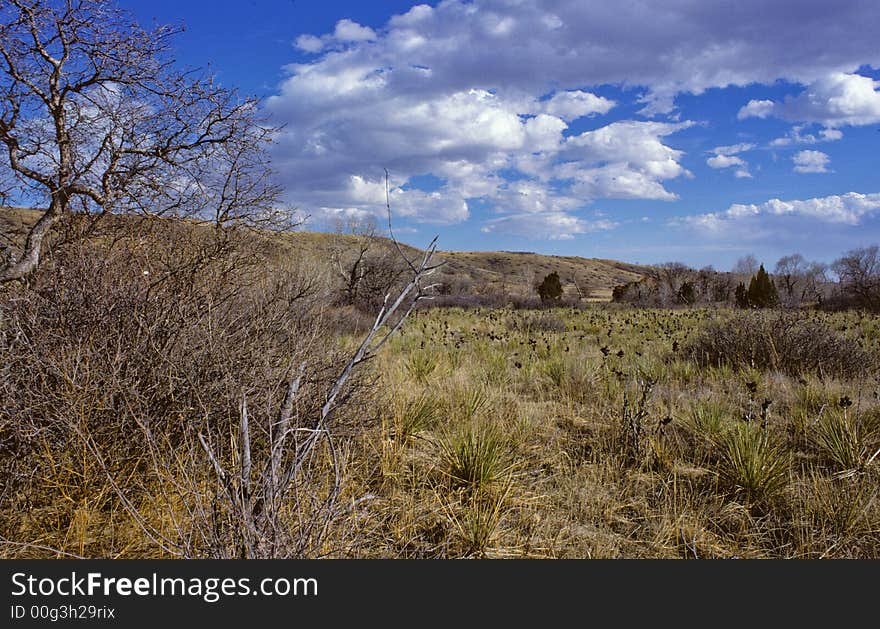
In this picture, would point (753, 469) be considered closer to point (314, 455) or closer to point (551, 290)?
point (314, 455)

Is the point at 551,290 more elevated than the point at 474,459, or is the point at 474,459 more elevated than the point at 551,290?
the point at 551,290

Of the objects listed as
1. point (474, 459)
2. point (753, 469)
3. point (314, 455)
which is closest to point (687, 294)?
point (753, 469)

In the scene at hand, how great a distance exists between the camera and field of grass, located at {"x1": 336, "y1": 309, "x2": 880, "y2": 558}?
3059mm

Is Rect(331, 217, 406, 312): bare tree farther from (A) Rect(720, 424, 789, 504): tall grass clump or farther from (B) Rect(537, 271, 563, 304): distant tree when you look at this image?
(A) Rect(720, 424, 789, 504): tall grass clump

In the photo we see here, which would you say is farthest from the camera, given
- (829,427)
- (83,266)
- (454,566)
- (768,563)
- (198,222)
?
(198,222)

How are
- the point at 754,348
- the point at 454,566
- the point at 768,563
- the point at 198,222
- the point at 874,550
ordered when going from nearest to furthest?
the point at 454,566 < the point at 768,563 < the point at 874,550 < the point at 754,348 < the point at 198,222

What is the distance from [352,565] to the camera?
6.98ft

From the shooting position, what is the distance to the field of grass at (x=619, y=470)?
3.06 metres

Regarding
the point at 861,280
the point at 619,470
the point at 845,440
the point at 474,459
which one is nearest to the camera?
the point at 474,459

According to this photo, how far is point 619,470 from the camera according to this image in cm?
405

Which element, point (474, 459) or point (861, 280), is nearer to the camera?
point (474, 459)

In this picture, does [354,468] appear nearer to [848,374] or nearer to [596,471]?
[596,471]

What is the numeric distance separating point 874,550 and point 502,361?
5578 millimetres

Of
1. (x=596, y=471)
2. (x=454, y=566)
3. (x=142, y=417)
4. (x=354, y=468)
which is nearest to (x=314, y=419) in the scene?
(x=354, y=468)
